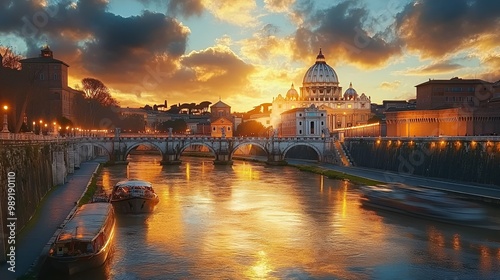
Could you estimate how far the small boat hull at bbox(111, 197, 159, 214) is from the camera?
33.1 metres

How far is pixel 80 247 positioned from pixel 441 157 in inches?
1538

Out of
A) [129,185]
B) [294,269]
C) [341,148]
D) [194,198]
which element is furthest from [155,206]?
Result: [341,148]

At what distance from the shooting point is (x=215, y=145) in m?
83.2

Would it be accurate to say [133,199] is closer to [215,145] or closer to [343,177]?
[343,177]

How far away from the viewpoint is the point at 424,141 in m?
53.8

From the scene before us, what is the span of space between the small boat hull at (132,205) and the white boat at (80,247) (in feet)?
36.3

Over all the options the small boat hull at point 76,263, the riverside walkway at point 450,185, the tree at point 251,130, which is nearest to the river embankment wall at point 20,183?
the small boat hull at point 76,263

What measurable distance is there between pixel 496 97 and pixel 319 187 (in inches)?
1619

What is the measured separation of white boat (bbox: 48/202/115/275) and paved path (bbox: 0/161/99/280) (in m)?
0.68

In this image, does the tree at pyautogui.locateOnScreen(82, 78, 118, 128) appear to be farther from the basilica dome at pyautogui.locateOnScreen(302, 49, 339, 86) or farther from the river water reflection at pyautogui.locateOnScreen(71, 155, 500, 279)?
the basilica dome at pyautogui.locateOnScreen(302, 49, 339, 86)

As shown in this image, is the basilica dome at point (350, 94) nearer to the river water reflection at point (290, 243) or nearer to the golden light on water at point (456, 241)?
the river water reflection at point (290, 243)

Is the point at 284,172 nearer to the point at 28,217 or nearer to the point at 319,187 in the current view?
the point at 319,187

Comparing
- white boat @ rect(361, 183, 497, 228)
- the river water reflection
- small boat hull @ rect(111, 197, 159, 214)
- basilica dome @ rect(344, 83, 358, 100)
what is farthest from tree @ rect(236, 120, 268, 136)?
small boat hull @ rect(111, 197, 159, 214)

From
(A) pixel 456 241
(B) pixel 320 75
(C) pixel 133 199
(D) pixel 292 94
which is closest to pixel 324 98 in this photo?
(B) pixel 320 75
